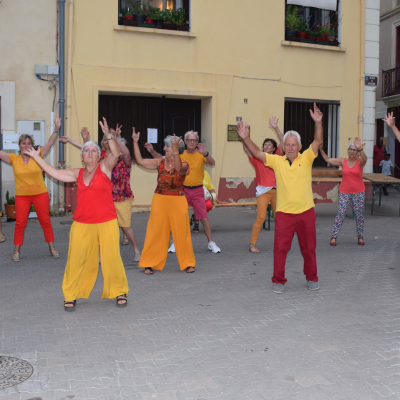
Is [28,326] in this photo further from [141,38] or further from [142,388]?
[141,38]

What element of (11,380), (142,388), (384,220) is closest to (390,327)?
(142,388)

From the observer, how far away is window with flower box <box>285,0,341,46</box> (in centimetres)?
1453

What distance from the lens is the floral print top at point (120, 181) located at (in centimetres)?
749

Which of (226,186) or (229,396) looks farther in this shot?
(226,186)

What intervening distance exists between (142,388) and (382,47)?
24.5 metres

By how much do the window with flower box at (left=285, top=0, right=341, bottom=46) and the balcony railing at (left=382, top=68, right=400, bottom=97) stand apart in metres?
8.94

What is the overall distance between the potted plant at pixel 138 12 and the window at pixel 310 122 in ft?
14.7

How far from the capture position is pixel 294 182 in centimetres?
605

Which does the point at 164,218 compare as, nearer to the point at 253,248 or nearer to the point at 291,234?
the point at 291,234

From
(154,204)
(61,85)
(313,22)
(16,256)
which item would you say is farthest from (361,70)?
(16,256)

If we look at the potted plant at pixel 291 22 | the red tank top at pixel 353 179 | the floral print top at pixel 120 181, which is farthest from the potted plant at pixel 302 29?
the floral print top at pixel 120 181

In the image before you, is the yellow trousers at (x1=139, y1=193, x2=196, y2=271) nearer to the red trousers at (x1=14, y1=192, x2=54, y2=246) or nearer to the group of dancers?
the group of dancers

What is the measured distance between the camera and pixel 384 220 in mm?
12461

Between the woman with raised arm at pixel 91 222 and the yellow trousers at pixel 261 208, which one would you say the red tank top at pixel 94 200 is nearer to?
the woman with raised arm at pixel 91 222
